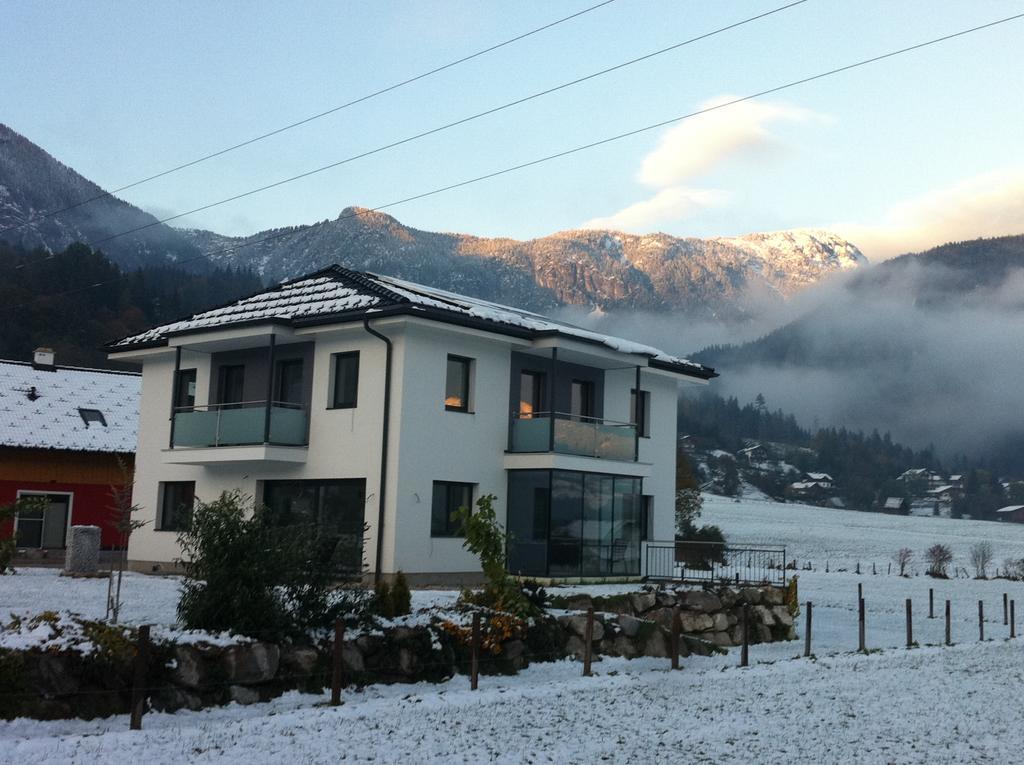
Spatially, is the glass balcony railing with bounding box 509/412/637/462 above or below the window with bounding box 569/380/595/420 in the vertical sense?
below

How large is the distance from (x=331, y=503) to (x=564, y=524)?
5522mm

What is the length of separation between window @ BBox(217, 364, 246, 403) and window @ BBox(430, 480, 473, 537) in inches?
255

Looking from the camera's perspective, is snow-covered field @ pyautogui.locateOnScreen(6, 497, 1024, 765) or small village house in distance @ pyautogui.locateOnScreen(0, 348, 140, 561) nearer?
snow-covered field @ pyautogui.locateOnScreen(6, 497, 1024, 765)

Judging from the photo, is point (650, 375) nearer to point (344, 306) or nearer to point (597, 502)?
point (597, 502)

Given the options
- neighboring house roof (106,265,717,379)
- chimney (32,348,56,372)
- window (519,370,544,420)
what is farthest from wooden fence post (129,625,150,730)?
chimney (32,348,56,372)

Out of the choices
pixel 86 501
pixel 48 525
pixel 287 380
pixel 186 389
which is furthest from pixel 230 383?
pixel 48 525

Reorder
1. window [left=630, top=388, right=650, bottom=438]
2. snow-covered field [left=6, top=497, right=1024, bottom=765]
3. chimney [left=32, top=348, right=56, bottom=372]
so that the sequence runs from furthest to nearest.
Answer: chimney [left=32, top=348, right=56, bottom=372] → window [left=630, top=388, right=650, bottom=438] → snow-covered field [left=6, top=497, right=1024, bottom=765]

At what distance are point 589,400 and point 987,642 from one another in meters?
11.3

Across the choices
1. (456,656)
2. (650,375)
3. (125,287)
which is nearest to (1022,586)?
(650,375)

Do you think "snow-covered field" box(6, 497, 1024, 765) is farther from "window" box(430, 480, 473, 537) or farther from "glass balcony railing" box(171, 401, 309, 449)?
"glass balcony railing" box(171, 401, 309, 449)

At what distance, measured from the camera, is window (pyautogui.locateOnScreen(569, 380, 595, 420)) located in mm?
29719

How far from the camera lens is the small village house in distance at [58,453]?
3603 cm

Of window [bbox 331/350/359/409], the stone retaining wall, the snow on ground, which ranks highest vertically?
window [bbox 331/350/359/409]

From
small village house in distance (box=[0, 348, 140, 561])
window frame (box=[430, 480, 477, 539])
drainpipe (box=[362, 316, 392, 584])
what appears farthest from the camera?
small village house in distance (box=[0, 348, 140, 561])
